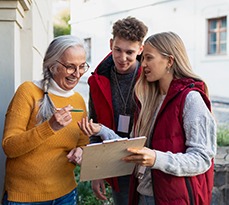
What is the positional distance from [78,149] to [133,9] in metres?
19.5

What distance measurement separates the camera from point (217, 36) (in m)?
17.5

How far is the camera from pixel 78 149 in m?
2.41

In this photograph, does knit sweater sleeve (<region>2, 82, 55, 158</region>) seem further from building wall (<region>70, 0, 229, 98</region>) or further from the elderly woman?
building wall (<region>70, 0, 229, 98</region>)

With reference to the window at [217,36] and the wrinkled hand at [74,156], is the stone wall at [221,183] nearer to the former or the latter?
the wrinkled hand at [74,156]

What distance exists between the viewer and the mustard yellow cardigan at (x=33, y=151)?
7.15 feet

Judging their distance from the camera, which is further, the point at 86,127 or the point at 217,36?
the point at 217,36

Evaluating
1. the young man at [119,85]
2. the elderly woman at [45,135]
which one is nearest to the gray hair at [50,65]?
the elderly woman at [45,135]

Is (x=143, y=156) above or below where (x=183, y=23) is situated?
below

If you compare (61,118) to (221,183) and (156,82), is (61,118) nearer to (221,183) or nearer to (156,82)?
(156,82)

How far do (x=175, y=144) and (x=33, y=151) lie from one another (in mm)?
742

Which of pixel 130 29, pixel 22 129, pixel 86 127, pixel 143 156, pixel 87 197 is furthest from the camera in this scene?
pixel 87 197

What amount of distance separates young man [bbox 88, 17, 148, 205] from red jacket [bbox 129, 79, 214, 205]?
71 centimetres

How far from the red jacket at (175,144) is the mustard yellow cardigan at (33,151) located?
53 centimetres

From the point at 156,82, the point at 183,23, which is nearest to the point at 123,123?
the point at 156,82
